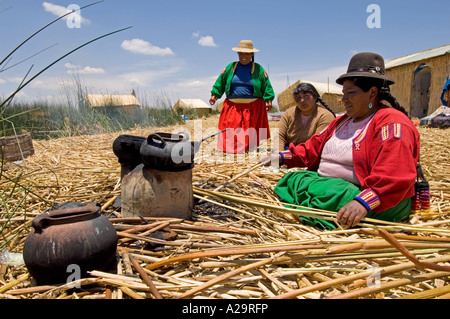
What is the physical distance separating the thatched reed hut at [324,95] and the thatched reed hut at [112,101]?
6.87m

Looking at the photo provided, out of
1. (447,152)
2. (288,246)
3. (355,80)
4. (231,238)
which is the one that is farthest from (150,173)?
(447,152)

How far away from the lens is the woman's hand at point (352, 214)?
1787 millimetres

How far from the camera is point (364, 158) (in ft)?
6.87

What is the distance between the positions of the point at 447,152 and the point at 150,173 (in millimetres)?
4306

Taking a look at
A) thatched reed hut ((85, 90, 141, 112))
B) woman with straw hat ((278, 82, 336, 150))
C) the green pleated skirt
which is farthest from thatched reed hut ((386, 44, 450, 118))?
the green pleated skirt

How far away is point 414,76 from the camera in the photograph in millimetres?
13242

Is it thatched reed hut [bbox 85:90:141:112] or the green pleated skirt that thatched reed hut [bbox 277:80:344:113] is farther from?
the green pleated skirt

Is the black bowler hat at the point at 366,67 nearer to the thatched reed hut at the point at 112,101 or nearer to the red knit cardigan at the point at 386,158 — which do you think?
the red knit cardigan at the point at 386,158

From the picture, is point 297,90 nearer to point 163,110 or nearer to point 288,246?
point 288,246

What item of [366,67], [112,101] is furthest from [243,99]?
[112,101]

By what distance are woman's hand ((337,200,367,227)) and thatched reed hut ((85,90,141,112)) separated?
996 centimetres

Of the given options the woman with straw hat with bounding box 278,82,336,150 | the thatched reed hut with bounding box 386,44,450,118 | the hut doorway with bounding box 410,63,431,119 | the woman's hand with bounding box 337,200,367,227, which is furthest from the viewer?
the hut doorway with bounding box 410,63,431,119

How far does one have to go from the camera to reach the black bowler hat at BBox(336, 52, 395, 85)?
210 cm

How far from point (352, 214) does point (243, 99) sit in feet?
12.2
